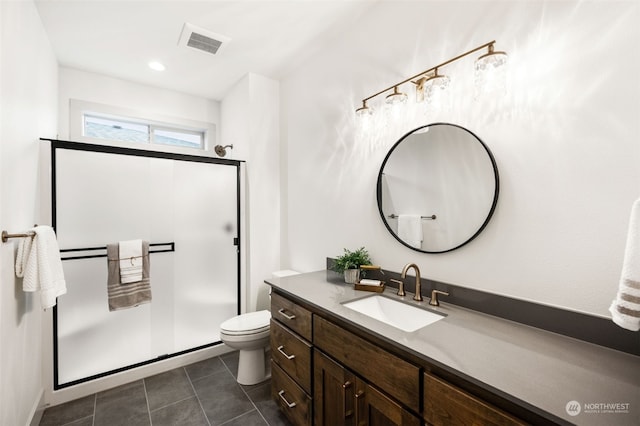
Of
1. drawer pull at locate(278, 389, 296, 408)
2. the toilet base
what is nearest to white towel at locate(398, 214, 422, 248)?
drawer pull at locate(278, 389, 296, 408)

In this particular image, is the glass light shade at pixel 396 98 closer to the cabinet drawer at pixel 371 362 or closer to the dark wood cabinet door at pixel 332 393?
the cabinet drawer at pixel 371 362

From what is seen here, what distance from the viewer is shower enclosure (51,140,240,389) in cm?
203

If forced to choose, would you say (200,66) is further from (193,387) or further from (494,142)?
(193,387)

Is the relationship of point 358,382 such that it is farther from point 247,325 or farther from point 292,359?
point 247,325

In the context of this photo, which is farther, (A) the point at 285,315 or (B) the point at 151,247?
(B) the point at 151,247

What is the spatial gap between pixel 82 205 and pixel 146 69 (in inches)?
58.2

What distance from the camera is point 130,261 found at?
219 centimetres

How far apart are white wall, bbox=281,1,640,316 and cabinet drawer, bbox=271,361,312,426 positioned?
91cm

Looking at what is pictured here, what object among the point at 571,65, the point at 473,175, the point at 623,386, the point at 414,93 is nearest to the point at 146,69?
the point at 414,93

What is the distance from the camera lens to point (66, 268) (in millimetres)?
2025

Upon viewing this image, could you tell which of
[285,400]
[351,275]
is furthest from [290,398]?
[351,275]

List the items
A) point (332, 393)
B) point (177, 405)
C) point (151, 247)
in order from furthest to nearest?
point (151, 247) < point (177, 405) < point (332, 393)

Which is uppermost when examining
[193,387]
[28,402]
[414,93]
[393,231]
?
[414,93]

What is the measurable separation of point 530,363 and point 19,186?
2.50 m
